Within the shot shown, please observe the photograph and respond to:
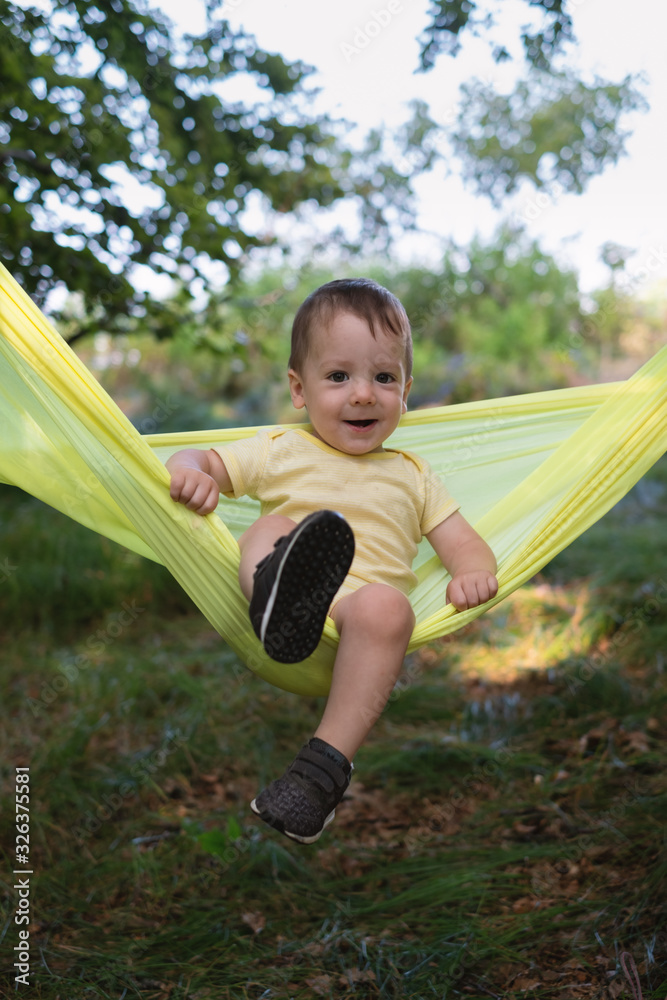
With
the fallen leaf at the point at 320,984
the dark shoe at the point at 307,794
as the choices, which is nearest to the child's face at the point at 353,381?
the dark shoe at the point at 307,794

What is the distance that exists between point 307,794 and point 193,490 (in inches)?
22.6

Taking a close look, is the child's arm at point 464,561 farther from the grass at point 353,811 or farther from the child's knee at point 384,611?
the grass at point 353,811

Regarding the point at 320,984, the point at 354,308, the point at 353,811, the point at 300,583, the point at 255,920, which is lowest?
the point at 353,811

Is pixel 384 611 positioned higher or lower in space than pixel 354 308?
lower

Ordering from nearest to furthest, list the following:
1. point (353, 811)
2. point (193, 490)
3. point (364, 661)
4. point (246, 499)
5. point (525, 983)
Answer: point (364, 661)
point (193, 490)
point (525, 983)
point (246, 499)
point (353, 811)

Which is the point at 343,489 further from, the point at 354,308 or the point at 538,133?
the point at 538,133

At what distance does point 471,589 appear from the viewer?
1583 millimetres

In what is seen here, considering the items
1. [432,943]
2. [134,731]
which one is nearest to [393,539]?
[432,943]

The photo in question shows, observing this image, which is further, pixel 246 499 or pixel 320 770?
pixel 246 499

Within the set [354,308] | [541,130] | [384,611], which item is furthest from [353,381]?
[541,130]

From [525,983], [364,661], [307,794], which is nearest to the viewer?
[307,794]

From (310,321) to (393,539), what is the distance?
0.47 metres

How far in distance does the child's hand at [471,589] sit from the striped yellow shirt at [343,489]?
0.39ft

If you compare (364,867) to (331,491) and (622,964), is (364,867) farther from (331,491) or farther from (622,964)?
(331,491)
